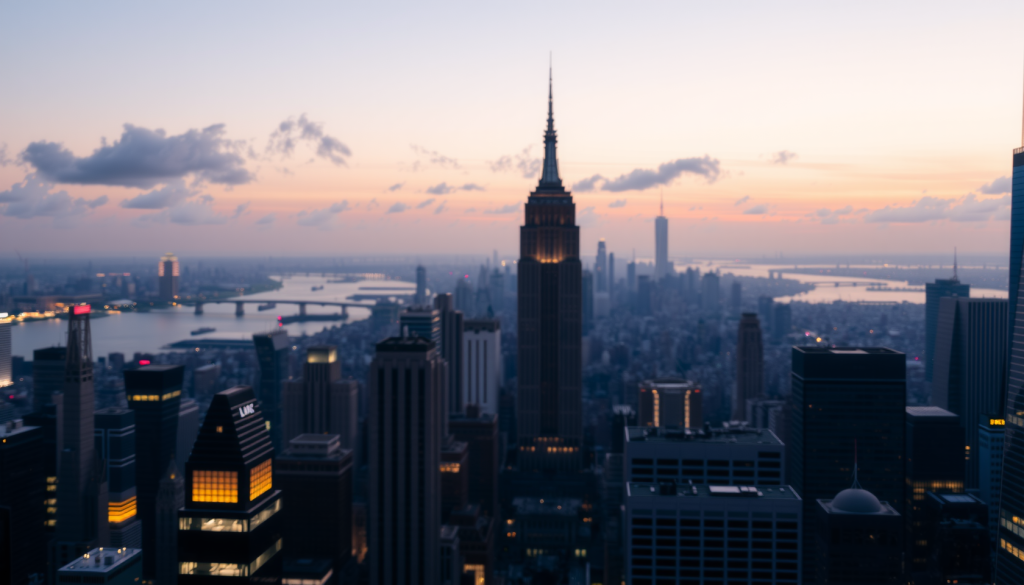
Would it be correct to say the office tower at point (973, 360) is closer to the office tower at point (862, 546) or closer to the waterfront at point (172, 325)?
the office tower at point (862, 546)

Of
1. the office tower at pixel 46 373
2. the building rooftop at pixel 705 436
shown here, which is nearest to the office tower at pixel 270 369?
the office tower at pixel 46 373

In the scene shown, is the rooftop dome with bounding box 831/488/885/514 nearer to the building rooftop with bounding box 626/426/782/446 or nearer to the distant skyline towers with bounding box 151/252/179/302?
the building rooftop with bounding box 626/426/782/446

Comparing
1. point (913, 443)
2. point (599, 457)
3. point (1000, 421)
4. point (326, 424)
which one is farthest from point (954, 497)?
point (326, 424)

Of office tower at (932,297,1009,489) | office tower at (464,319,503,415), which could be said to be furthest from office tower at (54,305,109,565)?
office tower at (932,297,1009,489)

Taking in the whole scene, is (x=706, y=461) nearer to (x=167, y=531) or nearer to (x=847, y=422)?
(x=847, y=422)

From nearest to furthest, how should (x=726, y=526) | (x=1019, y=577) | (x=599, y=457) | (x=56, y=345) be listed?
(x=1019, y=577) < (x=726, y=526) < (x=56, y=345) < (x=599, y=457)

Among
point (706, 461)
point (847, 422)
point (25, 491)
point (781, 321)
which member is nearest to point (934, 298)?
point (781, 321)

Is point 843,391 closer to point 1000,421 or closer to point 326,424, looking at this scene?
point 1000,421
